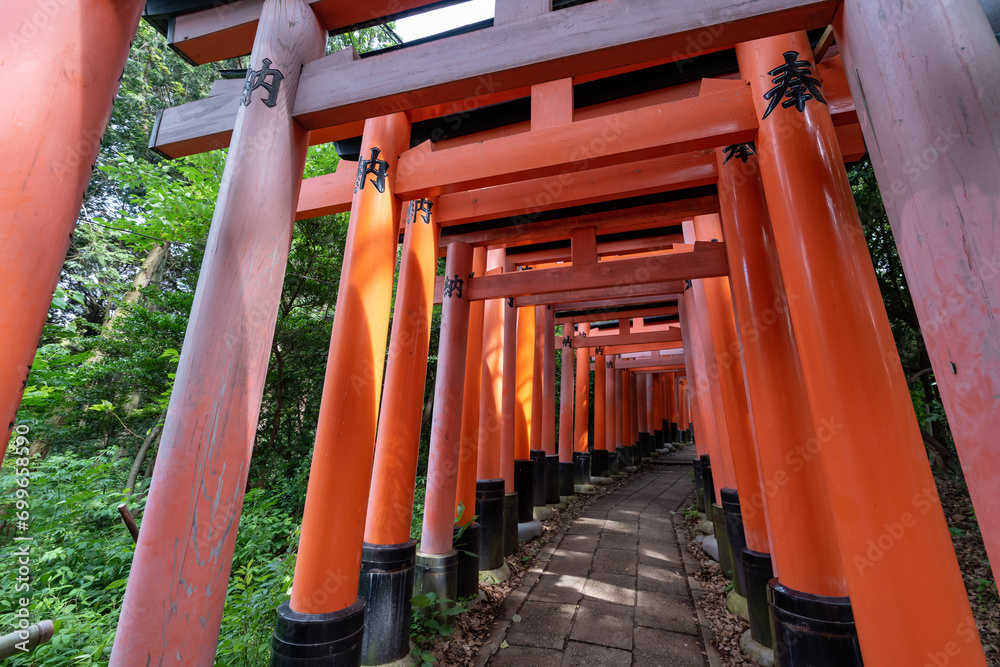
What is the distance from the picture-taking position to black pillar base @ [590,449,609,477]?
492 inches

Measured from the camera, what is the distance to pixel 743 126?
8.98 ft

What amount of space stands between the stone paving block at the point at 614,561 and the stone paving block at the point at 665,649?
58.6 inches

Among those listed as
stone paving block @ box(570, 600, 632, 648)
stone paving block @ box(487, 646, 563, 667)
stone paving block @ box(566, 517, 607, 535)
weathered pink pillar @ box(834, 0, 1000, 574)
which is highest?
weathered pink pillar @ box(834, 0, 1000, 574)

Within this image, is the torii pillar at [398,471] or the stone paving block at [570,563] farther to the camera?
the stone paving block at [570,563]

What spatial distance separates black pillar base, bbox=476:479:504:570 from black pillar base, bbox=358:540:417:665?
1.95m

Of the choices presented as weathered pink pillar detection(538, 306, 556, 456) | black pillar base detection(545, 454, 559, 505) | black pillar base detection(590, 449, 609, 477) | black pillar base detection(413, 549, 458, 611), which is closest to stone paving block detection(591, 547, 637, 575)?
black pillar base detection(413, 549, 458, 611)

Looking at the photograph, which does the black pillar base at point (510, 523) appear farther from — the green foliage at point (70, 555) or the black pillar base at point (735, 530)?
the green foliage at point (70, 555)

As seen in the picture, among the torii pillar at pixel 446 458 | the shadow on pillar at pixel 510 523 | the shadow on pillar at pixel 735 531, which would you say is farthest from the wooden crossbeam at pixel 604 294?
the shadow on pillar at pixel 510 523

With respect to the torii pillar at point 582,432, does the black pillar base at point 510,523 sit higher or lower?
lower

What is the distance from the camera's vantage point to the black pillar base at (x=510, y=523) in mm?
6219

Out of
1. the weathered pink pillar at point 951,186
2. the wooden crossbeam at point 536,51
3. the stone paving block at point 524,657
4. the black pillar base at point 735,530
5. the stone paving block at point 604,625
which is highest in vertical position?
the wooden crossbeam at point 536,51

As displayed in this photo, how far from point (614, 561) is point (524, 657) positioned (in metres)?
2.55

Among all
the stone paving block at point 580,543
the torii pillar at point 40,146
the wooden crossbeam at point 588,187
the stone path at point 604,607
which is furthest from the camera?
the stone paving block at point 580,543

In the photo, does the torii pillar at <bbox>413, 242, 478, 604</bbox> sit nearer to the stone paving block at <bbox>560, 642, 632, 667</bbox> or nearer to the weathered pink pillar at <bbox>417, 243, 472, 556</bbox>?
the weathered pink pillar at <bbox>417, 243, 472, 556</bbox>
